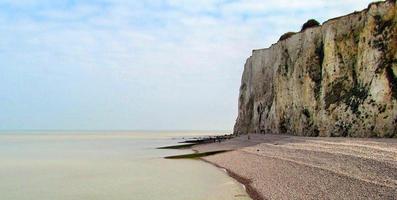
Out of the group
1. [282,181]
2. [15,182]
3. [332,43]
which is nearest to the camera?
[282,181]

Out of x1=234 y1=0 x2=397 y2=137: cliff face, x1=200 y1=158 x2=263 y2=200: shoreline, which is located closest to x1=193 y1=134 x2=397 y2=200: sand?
x1=200 y1=158 x2=263 y2=200: shoreline

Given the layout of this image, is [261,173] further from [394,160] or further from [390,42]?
[390,42]

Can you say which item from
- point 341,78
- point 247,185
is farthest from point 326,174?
point 341,78

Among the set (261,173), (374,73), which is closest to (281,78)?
(374,73)

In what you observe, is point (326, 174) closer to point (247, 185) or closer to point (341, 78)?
point (247, 185)

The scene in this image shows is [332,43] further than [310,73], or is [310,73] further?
[310,73]

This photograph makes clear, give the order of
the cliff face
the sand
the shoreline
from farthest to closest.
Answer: the cliff face < the shoreline < the sand

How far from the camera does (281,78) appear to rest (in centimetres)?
3872

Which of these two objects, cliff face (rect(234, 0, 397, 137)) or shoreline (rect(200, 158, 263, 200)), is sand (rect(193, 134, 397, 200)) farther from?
cliff face (rect(234, 0, 397, 137))

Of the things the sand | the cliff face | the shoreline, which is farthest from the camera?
the cliff face

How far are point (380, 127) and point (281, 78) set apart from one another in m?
16.3

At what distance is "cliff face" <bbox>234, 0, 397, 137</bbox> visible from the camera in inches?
936

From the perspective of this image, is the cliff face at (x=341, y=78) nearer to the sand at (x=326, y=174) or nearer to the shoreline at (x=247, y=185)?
the sand at (x=326, y=174)

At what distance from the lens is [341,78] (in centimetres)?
2827
